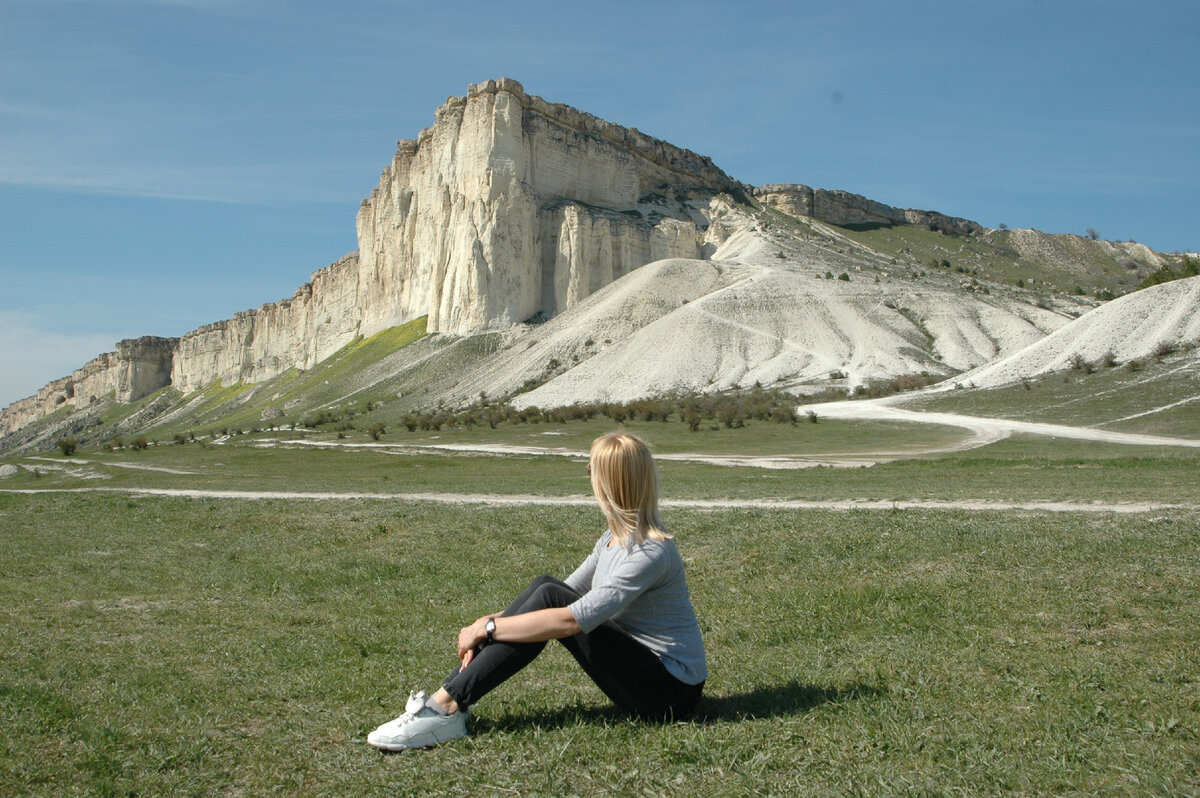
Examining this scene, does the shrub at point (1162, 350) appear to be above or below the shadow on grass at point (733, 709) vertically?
above

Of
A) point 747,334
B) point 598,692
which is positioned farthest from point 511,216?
point 598,692

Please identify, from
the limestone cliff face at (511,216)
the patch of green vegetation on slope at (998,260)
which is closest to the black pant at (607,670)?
the limestone cliff face at (511,216)

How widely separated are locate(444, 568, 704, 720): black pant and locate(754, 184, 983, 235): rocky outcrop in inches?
5141

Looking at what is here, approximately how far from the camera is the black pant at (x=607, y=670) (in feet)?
16.2

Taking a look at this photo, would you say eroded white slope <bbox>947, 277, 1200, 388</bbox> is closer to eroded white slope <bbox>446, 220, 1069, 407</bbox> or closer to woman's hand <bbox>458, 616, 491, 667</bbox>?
eroded white slope <bbox>446, 220, 1069, 407</bbox>

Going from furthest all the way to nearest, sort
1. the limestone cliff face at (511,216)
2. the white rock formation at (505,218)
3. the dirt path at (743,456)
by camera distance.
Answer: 1. the white rock formation at (505,218)
2. the limestone cliff face at (511,216)
3. the dirt path at (743,456)

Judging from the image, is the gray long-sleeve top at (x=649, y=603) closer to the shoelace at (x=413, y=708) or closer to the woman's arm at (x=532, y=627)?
the woman's arm at (x=532, y=627)

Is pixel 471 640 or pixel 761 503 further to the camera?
pixel 761 503

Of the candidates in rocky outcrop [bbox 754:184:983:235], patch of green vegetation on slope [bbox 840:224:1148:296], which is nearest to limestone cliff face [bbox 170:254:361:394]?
rocky outcrop [bbox 754:184:983:235]

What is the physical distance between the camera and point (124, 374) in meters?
153

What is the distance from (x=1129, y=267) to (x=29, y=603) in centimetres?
15739

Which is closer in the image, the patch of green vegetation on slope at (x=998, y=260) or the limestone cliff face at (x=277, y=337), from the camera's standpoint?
the patch of green vegetation on slope at (x=998, y=260)

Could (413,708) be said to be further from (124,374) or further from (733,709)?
(124,374)

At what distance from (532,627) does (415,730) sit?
836mm
